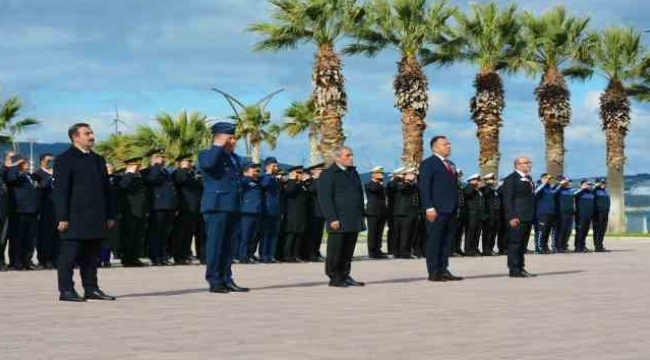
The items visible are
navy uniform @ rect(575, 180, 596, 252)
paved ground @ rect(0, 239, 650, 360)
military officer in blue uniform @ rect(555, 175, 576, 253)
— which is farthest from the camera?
navy uniform @ rect(575, 180, 596, 252)

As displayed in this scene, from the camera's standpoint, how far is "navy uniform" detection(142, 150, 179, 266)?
72.9 feet

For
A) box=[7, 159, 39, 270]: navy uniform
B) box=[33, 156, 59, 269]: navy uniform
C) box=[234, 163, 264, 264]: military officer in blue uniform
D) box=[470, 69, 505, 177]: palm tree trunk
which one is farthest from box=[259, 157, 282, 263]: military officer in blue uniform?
box=[470, 69, 505, 177]: palm tree trunk

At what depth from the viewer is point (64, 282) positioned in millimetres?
13930

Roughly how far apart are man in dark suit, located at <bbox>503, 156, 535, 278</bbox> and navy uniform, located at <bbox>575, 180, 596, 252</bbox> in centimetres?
1217

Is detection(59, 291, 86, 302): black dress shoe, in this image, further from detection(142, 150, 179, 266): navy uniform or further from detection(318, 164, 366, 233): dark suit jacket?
detection(142, 150, 179, 266): navy uniform

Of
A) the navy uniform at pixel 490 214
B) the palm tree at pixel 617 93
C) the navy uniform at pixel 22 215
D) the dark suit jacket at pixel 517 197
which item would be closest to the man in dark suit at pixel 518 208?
the dark suit jacket at pixel 517 197

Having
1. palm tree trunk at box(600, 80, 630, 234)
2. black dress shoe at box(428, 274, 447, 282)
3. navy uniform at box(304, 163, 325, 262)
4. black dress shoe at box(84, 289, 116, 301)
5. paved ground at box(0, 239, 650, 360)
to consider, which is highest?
palm tree trunk at box(600, 80, 630, 234)

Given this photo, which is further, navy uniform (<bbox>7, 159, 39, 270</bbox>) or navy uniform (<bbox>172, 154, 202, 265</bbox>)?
navy uniform (<bbox>172, 154, 202, 265</bbox>)

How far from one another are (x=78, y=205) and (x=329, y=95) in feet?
102

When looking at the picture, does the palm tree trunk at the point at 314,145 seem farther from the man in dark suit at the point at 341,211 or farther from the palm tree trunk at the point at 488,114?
the man in dark suit at the point at 341,211

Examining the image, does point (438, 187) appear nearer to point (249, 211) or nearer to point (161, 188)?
point (249, 211)

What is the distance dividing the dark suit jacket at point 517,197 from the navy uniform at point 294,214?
21.5 feet

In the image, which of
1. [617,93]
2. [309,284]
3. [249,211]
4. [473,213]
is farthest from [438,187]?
[617,93]

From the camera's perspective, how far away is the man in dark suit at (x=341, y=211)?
1667 cm
